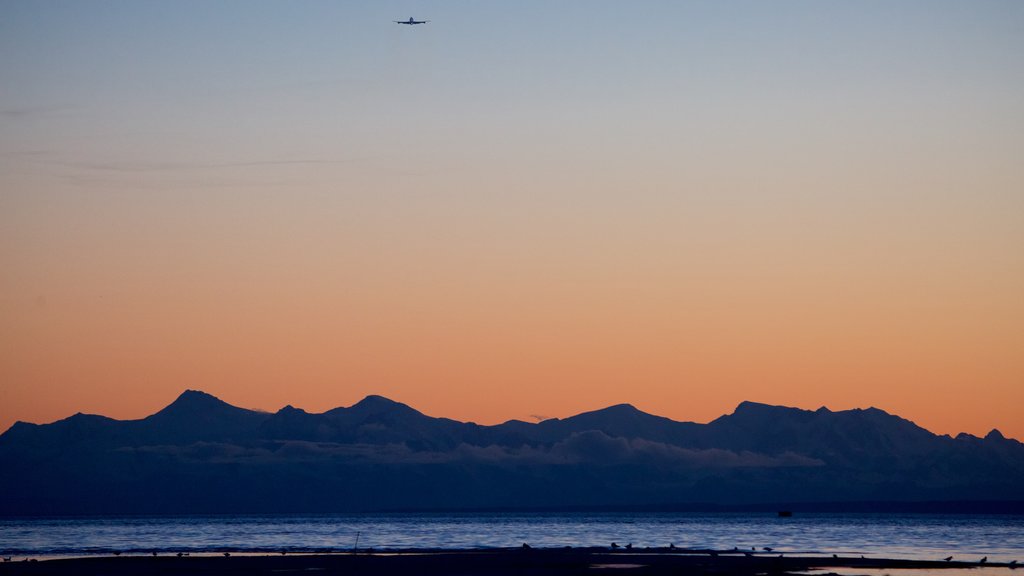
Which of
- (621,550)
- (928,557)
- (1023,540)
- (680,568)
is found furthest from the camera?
(1023,540)

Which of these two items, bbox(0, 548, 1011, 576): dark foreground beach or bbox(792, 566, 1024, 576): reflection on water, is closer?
bbox(792, 566, 1024, 576): reflection on water

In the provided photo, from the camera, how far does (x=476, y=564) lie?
101938 millimetres

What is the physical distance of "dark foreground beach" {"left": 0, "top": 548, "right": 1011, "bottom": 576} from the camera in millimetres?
94438

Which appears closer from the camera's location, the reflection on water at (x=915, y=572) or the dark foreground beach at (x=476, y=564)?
the reflection on water at (x=915, y=572)

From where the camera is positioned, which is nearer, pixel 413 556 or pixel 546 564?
pixel 546 564

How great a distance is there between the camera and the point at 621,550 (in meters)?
128

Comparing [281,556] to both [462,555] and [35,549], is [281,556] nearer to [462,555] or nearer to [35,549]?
[462,555]

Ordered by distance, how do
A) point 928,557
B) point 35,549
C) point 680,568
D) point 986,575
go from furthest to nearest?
1. point 35,549
2. point 928,557
3. point 680,568
4. point 986,575

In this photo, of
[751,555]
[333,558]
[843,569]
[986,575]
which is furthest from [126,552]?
[986,575]

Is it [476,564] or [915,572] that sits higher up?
[915,572]

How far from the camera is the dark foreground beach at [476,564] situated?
310 feet

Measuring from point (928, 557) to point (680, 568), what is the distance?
28.7m

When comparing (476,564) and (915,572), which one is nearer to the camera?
(915,572)

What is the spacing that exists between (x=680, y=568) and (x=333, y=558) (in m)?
33.0
